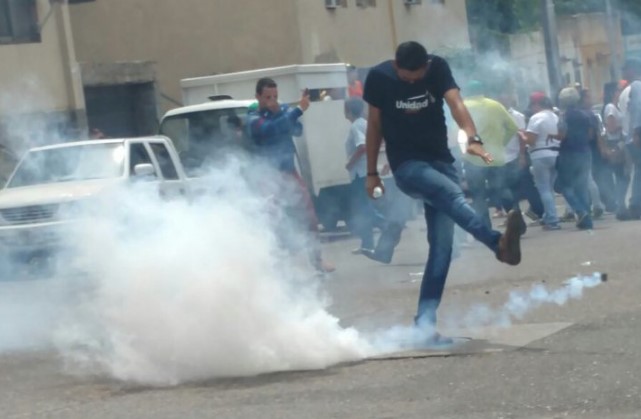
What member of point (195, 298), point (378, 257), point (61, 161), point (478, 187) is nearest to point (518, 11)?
point (478, 187)

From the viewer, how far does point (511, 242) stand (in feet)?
26.6

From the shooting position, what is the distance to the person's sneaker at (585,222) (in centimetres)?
1633

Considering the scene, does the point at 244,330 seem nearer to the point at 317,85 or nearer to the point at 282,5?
the point at 317,85

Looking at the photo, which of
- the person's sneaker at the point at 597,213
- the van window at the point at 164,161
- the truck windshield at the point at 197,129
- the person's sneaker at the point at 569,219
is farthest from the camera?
the truck windshield at the point at 197,129

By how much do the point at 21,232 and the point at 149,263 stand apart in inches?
261

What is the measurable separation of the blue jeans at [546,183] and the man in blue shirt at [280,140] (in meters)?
5.74

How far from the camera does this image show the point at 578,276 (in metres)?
11.2

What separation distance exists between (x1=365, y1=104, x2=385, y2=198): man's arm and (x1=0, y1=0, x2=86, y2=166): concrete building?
12.4 meters

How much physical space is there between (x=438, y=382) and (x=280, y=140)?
4712 millimetres

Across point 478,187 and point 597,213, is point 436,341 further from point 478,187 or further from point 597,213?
point 597,213

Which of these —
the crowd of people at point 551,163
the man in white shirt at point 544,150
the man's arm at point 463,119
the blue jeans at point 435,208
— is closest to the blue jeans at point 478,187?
the crowd of people at point 551,163

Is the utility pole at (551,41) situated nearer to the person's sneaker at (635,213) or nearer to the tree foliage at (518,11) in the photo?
the tree foliage at (518,11)

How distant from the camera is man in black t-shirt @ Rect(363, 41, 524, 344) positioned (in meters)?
8.37

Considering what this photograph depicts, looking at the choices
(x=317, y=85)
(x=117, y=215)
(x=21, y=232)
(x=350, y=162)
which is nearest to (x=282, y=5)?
(x=317, y=85)
